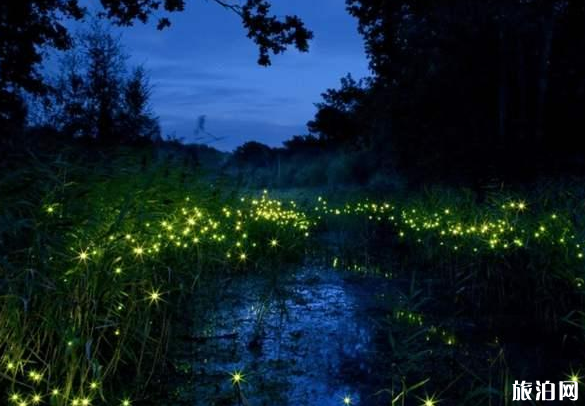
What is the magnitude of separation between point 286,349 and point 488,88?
33.9ft

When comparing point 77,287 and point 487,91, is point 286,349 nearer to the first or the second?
point 77,287

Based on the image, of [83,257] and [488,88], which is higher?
[488,88]

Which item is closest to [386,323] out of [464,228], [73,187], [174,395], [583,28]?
[174,395]

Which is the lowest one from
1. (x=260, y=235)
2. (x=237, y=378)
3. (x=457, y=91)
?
(x=237, y=378)

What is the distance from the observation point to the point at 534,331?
505 centimetres

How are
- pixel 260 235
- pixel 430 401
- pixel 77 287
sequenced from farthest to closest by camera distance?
1. pixel 260 235
2. pixel 77 287
3. pixel 430 401

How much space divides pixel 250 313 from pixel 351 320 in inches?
37.3

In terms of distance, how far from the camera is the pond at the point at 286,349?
3559 mm

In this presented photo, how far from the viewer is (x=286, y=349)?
14.5 feet

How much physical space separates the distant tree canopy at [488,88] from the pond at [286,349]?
256 inches

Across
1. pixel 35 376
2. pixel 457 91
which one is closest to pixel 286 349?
pixel 35 376

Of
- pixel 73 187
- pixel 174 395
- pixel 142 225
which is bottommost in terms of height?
pixel 174 395

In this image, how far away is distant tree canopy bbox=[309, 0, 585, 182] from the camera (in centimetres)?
1163

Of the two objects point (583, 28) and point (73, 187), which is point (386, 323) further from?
point (583, 28)
